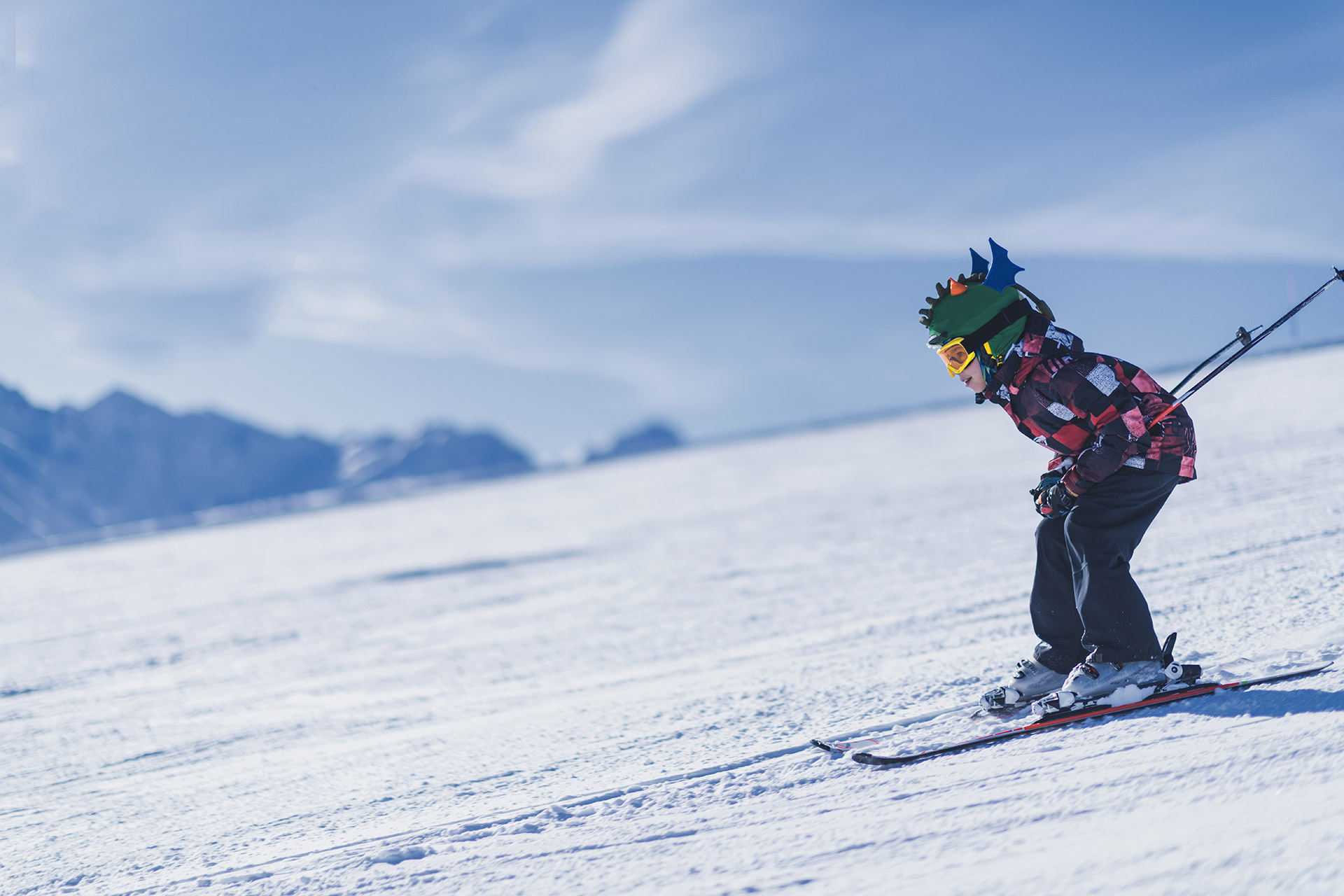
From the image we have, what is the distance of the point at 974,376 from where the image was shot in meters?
2.54

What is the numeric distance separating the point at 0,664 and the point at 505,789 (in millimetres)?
7684

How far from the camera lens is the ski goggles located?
2490mm

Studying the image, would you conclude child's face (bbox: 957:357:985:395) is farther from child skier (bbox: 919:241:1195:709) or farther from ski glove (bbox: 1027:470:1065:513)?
ski glove (bbox: 1027:470:1065:513)

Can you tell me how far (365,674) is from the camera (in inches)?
198

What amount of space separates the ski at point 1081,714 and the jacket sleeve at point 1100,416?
2.27 feet

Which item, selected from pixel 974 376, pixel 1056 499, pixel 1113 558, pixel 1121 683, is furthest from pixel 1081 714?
pixel 974 376

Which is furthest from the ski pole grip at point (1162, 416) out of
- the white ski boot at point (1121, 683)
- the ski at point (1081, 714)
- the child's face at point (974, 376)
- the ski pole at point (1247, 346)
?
the ski at point (1081, 714)

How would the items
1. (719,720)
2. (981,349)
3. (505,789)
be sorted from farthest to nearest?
(719,720) < (505,789) < (981,349)

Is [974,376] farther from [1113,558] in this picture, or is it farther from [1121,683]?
[1121,683]

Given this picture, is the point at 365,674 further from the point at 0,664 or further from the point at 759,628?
the point at 0,664

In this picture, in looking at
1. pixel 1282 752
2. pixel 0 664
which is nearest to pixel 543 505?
pixel 0 664

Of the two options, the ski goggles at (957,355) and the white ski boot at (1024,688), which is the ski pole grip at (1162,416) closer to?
the ski goggles at (957,355)

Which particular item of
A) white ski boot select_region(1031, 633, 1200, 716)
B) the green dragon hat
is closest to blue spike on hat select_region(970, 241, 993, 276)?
the green dragon hat

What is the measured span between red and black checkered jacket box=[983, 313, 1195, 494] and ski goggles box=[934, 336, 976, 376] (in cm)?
9
